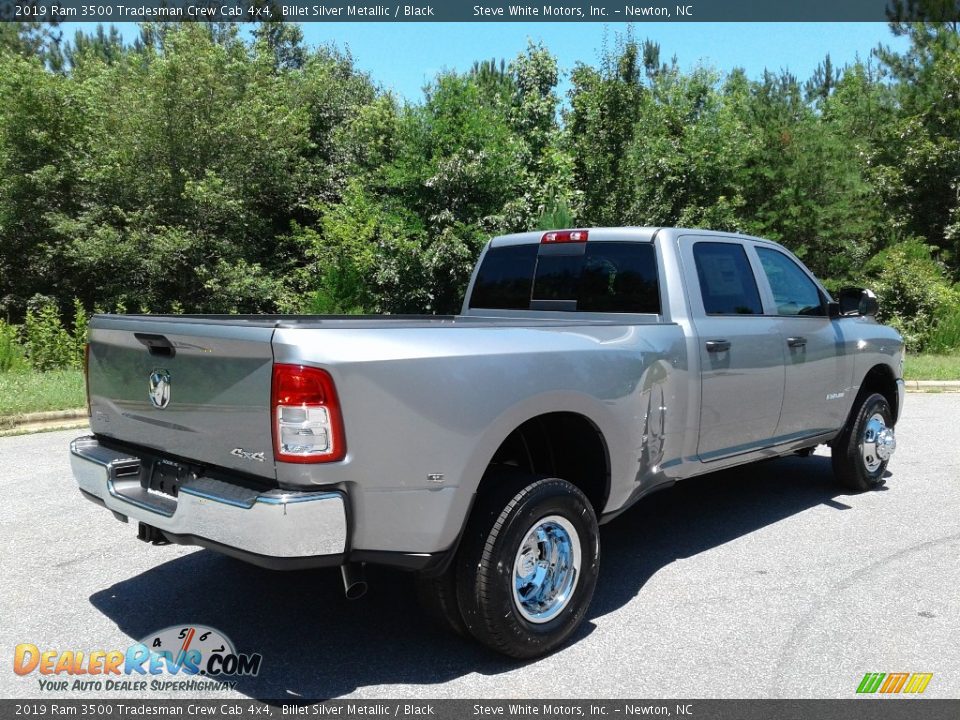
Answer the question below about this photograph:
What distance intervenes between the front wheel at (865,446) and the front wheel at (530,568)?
340 cm

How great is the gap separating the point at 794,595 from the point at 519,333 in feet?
7.03

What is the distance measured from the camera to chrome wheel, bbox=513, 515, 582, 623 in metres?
3.57

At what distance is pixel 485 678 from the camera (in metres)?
3.41

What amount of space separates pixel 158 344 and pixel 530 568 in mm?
1889

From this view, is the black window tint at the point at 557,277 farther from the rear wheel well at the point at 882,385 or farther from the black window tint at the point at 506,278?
the rear wheel well at the point at 882,385

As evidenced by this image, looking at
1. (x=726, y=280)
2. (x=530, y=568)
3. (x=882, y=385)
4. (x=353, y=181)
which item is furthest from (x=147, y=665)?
(x=353, y=181)

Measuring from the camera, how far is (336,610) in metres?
4.15

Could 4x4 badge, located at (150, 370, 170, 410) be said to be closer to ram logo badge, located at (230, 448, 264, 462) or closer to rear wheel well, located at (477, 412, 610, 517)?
ram logo badge, located at (230, 448, 264, 462)

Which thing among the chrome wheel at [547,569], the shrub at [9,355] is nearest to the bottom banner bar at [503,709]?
the chrome wheel at [547,569]

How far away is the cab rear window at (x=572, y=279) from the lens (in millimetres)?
4844

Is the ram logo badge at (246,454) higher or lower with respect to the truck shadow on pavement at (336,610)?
higher

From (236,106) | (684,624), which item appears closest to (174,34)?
(236,106)

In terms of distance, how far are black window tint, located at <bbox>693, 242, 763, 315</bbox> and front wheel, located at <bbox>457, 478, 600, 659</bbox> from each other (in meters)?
1.84

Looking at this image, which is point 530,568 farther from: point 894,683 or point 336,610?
point 894,683
